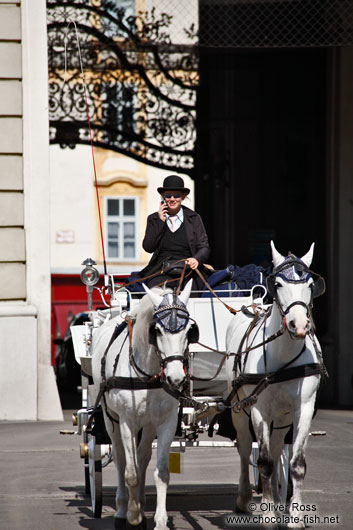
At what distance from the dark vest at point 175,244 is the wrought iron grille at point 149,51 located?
25.2 ft

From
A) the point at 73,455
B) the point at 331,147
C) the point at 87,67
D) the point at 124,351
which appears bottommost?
the point at 73,455

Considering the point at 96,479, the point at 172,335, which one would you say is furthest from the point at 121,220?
the point at 172,335

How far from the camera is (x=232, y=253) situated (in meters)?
22.1

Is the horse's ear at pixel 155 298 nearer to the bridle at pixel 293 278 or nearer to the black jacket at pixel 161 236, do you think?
the bridle at pixel 293 278

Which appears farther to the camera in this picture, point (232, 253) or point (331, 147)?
point (232, 253)

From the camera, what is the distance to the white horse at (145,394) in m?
6.23

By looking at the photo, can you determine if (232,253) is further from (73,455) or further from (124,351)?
(124,351)

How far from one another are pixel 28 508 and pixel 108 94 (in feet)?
32.5

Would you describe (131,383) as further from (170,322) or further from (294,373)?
(294,373)

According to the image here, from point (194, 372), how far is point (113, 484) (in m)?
2.11

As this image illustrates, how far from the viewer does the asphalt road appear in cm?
759

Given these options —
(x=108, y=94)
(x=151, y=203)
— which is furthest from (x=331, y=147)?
(x=151, y=203)

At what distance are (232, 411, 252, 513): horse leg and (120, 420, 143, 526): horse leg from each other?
1030 millimetres

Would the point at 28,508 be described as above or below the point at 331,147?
below
